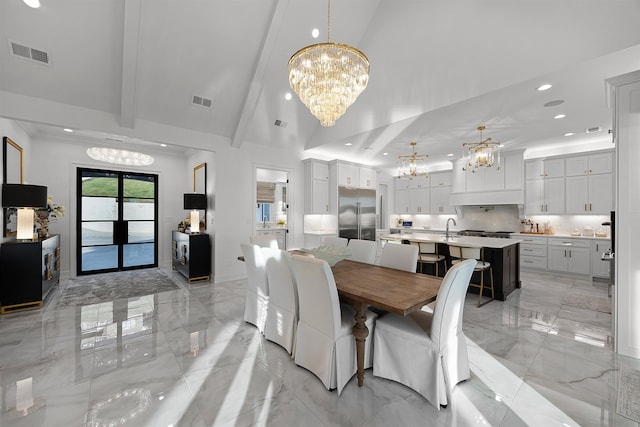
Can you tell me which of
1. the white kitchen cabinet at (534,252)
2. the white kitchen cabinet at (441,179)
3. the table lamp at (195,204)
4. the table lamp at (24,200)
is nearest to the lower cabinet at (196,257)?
the table lamp at (195,204)

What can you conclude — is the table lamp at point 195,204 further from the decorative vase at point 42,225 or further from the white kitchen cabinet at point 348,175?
the white kitchen cabinet at point 348,175

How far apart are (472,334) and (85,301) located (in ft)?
17.8

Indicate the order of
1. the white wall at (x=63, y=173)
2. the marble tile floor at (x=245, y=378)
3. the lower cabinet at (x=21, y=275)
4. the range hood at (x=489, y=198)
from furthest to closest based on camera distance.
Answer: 1. the range hood at (x=489, y=198)
2. the white wall at (x=63, y=173)
3. the lower cabinet at (x=21, y=275)
4. the marble tile floor at (x=245, y=378)

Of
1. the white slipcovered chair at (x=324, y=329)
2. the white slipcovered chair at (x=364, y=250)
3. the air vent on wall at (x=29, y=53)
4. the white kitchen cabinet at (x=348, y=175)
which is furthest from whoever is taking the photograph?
the white kitchen cabinet at (x=348, y=175)

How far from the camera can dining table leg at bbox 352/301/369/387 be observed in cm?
206

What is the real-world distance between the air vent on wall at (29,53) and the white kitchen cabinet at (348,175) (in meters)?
5.11

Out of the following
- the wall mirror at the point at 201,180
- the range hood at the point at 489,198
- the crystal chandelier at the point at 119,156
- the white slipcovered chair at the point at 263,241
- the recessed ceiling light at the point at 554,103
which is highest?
the recessed ceiling light at the point at 554,103

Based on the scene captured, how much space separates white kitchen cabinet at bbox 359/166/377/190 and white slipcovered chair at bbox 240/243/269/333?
4609mm

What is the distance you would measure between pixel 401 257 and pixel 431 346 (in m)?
1.21

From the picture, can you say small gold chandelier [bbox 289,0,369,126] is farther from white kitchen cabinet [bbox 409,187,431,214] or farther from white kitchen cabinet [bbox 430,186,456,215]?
white kitchen cabinet [bbox 409,187,431,214]

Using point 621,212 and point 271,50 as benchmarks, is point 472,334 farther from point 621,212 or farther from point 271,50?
point 271,50

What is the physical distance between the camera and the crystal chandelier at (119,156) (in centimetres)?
577

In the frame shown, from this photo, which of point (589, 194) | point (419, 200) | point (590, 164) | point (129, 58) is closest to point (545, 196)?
point (589, 194)

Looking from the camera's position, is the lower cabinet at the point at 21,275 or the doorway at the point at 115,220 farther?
the doorway at the point at 115,220
